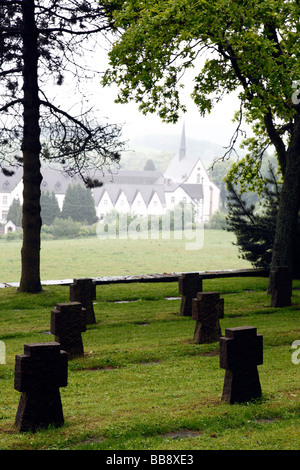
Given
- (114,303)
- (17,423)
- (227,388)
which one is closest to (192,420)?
(227,388)

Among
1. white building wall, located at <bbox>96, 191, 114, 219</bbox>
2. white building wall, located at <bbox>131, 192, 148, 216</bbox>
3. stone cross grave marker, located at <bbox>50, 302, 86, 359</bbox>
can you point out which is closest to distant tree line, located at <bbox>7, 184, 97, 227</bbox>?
white building wall, located at <bbox>96, 191, 114, 219</bbox>

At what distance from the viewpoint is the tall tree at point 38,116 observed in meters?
16.8

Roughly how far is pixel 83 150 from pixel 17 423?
1275cm

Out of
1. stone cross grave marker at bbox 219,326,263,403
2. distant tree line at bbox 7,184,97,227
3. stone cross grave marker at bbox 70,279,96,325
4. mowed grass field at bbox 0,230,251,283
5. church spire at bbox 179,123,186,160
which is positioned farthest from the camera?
church spire at bbox 179,123,186,160

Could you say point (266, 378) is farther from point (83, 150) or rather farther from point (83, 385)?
point (83, 150)

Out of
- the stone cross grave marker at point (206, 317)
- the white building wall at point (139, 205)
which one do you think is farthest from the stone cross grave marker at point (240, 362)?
the white building wall at point (139, 205)

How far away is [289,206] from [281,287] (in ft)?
10.1

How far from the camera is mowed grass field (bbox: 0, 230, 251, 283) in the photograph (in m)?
56.2

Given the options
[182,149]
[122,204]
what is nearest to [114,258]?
[122,204]

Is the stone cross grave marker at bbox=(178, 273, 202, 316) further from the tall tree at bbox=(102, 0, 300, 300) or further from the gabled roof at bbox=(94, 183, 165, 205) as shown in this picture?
the gabled roof at bbox=(94, 183, 165, 205)

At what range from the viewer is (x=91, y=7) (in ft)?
57.4

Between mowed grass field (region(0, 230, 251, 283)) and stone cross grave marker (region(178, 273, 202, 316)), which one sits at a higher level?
stone cross grave marker (region(178, 273, 202, 316))

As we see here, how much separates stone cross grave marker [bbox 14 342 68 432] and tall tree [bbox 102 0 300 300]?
1051 centimetres

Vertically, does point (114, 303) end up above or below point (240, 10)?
below
